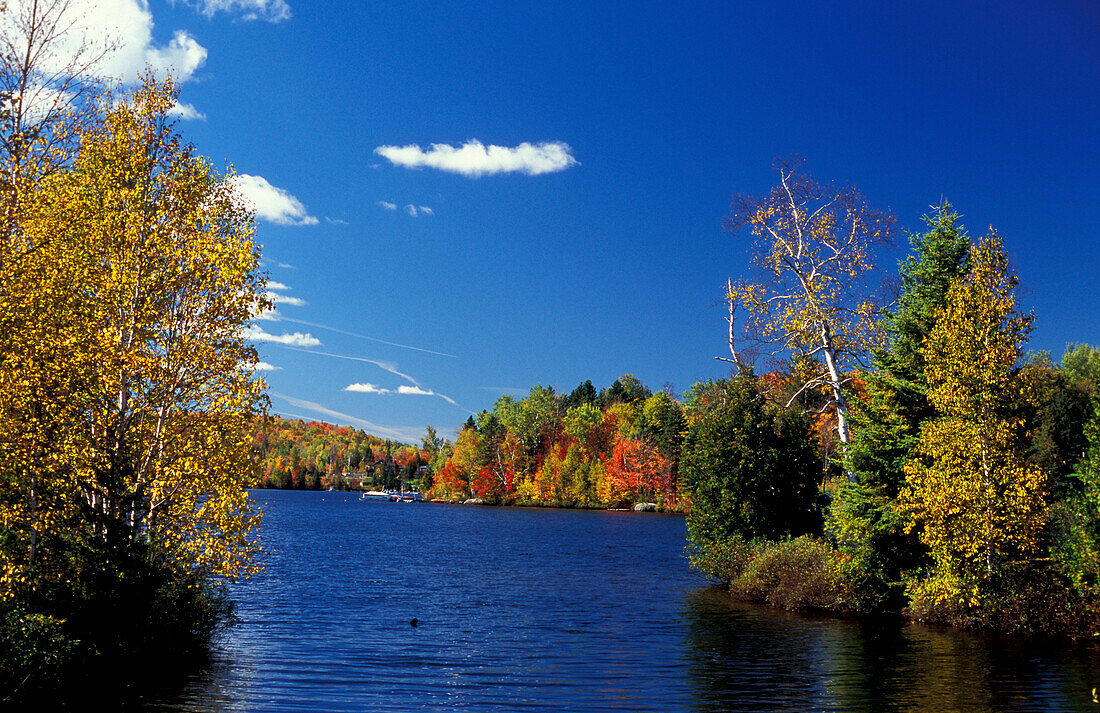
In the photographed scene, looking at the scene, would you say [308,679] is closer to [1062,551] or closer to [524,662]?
[524,662]

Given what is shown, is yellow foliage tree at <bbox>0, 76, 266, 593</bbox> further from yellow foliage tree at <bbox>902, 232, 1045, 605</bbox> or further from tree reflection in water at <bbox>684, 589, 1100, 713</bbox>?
yellow foliage tree at <bbox>902, 232, 1045, 605</bbox>

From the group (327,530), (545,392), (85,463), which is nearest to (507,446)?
(545,392)

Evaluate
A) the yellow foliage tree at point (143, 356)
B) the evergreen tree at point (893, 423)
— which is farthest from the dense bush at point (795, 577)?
the yellow foliage tree at point (143, 356)

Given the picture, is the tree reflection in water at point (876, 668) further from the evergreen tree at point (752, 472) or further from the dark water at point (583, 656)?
the evergreen tree at point (752, 472)

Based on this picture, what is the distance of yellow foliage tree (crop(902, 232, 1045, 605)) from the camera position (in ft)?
89.9

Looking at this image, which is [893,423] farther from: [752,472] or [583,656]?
[583,656]

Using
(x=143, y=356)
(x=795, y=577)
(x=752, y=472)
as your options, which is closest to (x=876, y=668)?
(x=795, y=577)

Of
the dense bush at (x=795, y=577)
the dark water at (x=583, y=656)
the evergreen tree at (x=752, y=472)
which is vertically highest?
the evergreen tree at (x=752, y=472)

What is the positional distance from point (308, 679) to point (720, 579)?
2721cm

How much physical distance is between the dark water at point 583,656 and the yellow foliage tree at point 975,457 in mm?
3202

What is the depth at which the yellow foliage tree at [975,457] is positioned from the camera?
89.9ft

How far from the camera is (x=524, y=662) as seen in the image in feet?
81.0

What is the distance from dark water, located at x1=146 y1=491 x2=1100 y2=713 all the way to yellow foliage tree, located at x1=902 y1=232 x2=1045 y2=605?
10.5 ft

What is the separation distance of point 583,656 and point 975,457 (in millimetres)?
16237
